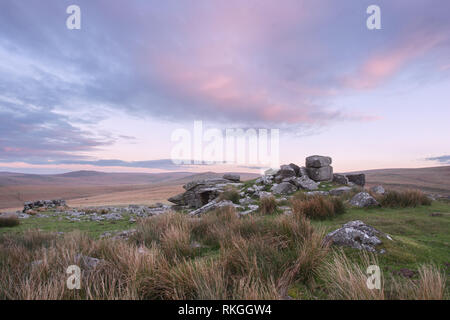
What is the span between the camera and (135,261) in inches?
126

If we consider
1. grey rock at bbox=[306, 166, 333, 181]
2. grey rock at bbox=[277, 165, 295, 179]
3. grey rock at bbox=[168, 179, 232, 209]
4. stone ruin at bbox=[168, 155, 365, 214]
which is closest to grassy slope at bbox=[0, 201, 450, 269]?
stone ruin at bbox=[168, 155, 365, 214]

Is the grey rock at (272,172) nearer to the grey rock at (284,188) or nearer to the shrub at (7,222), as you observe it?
the grey rock at (284,188)

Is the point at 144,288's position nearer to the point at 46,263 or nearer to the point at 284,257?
the point at 46,263

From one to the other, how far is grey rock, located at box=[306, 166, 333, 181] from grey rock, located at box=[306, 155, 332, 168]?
10.7 inches

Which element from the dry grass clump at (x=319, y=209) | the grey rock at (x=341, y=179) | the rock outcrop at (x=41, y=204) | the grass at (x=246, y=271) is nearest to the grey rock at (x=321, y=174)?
the grey rock at (x=341, y=179)

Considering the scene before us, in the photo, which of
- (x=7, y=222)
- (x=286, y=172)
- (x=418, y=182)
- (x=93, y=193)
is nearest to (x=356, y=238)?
(x=286, y=172)

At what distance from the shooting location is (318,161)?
17062 millimetres

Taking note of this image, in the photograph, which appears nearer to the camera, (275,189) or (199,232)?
(199,232)

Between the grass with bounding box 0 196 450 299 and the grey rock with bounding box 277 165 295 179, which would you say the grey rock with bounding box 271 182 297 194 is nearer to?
the grey rock with bounding box 277 165 295 179

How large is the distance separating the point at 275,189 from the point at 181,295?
1307 cm

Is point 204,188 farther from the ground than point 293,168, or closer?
closer

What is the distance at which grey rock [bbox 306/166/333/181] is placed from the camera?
1691cm

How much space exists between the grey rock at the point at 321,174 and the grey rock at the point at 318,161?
10.7 inches

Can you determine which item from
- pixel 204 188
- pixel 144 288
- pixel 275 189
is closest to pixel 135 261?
pixel 144 288
